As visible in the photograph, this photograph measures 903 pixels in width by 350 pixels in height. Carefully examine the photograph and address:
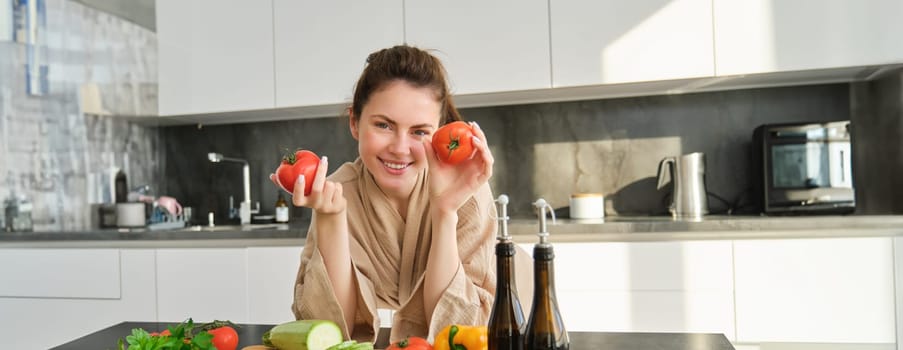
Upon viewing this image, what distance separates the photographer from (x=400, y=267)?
135cm

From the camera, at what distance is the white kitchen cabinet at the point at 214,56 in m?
2.72

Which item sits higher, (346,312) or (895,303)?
(346,312)

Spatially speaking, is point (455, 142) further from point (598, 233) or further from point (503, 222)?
point (598, 233)

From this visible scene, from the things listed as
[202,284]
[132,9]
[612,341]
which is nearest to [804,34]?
[612,341]

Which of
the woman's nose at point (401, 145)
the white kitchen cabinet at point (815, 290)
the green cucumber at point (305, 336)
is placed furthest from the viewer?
the white kitchen cabinet at point (815, 290)

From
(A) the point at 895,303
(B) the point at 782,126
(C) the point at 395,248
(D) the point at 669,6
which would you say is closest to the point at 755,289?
(A) the point at 895,303

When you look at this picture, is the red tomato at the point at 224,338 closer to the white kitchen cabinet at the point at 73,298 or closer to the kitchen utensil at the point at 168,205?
the white kitchen cabinet at the point at 73,298

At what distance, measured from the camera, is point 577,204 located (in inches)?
102

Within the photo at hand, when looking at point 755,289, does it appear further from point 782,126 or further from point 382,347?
point 382,347

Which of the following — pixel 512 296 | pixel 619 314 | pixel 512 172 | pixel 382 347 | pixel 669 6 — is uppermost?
pixel 669 6

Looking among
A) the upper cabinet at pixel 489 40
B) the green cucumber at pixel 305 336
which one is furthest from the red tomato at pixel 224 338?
the upper cabinet at pixel 489 40

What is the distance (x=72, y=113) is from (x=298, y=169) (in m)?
2.32

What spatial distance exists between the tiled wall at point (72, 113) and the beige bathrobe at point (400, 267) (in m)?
2.02

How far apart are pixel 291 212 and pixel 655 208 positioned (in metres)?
1.74
